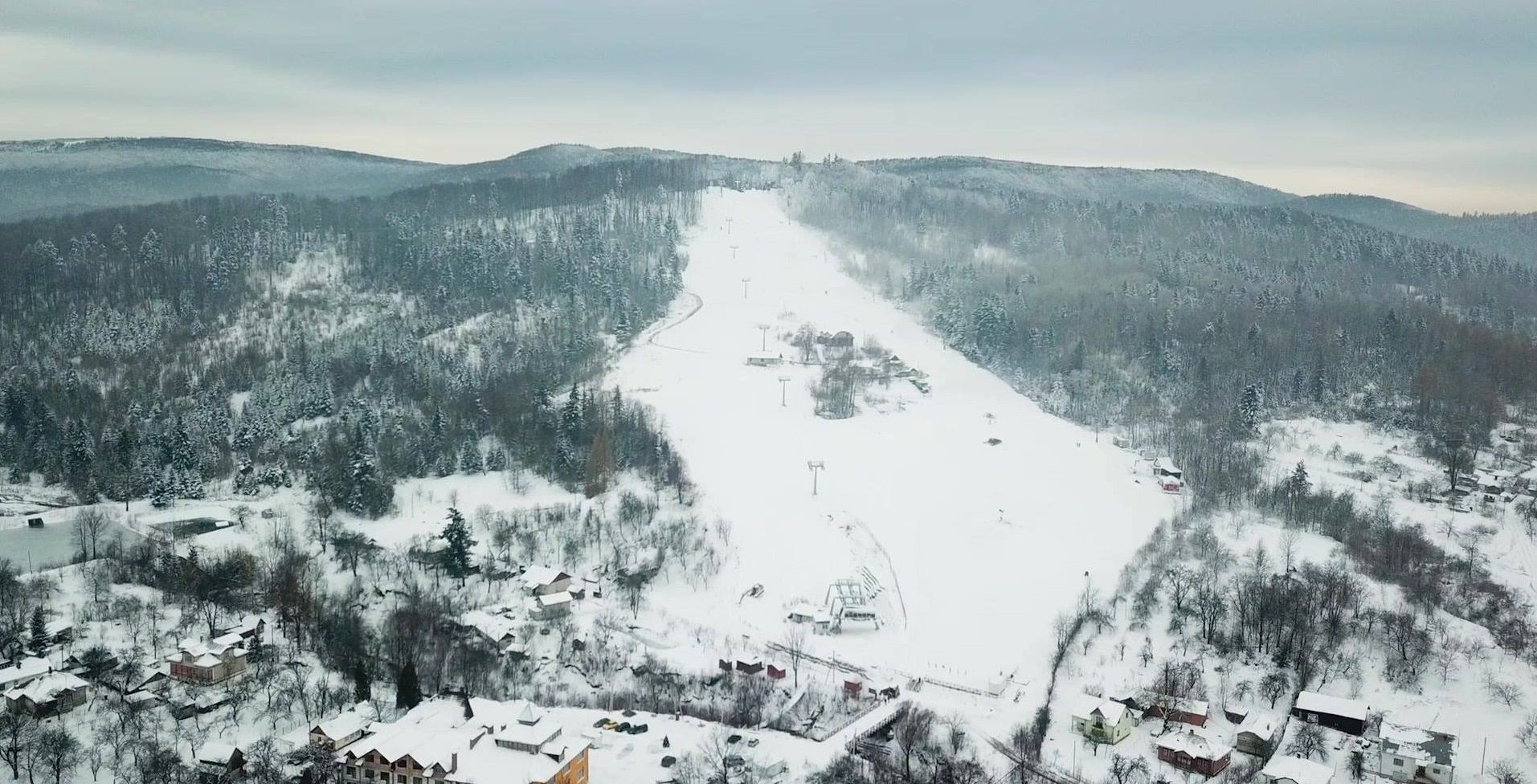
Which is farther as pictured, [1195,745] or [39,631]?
[39,631]

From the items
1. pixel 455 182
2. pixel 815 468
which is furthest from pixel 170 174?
pixel 815 468

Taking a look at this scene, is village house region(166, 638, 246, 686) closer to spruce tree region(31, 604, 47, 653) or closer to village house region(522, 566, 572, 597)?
spruce tree region(31, 604, 47, 653)

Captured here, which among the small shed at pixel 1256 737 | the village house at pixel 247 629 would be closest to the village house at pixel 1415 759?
the small shed at pixel 1256 737

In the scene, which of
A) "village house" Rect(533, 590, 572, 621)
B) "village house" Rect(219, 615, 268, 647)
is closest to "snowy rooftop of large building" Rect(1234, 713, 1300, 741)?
"village house" Rect(533, 590, 572, 621)

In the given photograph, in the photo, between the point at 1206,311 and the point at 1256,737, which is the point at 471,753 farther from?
the point at 1206,311

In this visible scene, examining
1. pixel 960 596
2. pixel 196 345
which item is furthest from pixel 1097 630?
pixel 196 345

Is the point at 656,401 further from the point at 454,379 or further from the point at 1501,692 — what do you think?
the point at 1501,692

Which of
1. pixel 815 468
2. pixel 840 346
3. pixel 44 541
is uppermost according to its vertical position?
pixel 840 346

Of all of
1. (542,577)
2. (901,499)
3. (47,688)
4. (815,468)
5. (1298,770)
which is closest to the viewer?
(1298,770)
